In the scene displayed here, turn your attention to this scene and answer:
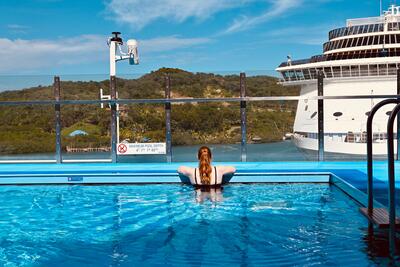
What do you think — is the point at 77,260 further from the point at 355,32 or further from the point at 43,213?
the point at 355,32

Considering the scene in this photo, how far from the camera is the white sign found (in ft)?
29.8

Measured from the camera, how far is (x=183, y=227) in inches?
192

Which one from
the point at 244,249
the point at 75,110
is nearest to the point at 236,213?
the point at 244,249

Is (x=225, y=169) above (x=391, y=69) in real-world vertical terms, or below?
below

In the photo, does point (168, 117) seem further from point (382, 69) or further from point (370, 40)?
point (370, 40)

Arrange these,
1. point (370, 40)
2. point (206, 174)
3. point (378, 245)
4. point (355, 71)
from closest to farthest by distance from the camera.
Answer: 1. point (378, 245)
2. point (206, 174)
3. point (355, 71)
4. point (370, 40)

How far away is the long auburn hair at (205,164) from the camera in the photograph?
21.2 ft

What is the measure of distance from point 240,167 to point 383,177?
2.50m

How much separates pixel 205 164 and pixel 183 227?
5.80 ft

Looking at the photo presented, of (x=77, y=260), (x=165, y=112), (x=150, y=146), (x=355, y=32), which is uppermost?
(x=355, y=32)

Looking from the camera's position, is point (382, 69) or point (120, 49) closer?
point (120, 49)

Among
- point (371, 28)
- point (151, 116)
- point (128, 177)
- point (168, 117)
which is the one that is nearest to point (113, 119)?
point (151, 116)

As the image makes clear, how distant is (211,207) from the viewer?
5.86m

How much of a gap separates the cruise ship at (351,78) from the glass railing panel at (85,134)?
13.1ft
